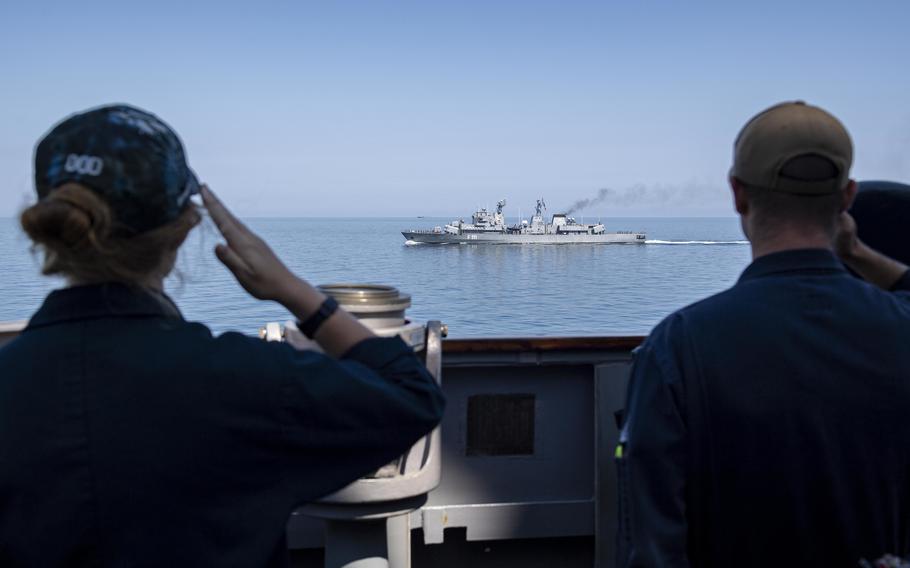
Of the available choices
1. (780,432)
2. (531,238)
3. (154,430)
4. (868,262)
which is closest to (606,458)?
(868,262)

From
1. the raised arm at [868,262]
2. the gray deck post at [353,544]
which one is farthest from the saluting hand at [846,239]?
the gray deck post at [353,544]

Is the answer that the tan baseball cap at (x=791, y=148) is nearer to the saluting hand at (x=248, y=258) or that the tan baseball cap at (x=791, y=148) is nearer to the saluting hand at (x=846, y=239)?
the saluting hand at (x=846, y=239)

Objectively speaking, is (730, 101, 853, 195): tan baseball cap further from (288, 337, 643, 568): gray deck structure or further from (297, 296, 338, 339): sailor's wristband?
(288, 337, 643, 568): gray deck structure

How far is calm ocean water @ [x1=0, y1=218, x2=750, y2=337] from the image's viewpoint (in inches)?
929

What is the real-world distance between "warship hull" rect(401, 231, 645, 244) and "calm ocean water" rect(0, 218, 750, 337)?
3.76 feet

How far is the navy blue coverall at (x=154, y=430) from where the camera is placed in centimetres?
99

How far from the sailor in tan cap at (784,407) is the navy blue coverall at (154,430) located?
0.53m

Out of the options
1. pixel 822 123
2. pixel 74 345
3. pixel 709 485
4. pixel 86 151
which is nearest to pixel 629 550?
pixel 709 485

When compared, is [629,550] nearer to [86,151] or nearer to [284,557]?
[284,557]

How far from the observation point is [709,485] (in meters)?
1.41

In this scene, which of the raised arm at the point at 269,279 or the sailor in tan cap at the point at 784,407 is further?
the sailor in tan cap at the point at 784,407

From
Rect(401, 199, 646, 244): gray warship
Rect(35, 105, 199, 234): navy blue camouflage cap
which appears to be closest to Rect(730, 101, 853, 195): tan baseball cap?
Rect(35, 105, 199, 234): navy blue camouflage cap

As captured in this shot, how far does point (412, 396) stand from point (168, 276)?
348 millimetres

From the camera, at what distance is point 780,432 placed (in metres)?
1.36
